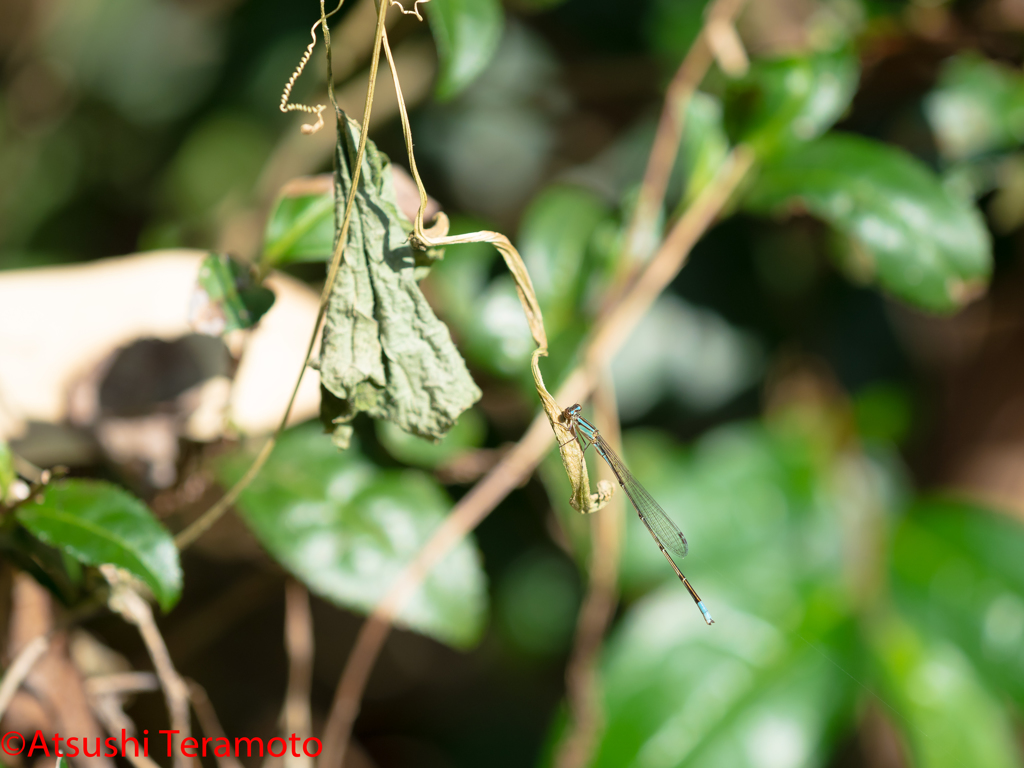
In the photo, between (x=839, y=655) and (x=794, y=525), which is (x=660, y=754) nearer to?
(x=839, y=655)

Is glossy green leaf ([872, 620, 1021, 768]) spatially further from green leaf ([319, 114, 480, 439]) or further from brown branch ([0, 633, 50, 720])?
brown branch ([0, 633, 50, 720])

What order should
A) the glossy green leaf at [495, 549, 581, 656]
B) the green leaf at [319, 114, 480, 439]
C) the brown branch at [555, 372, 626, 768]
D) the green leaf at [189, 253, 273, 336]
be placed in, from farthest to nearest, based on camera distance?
1. the glossy green leaf at [495, 549, 581, 656]
2. the brown branch at [555, 372, 626, 768]
3. the green leaf at [189, 253, 273, 336]
4. the green leaf at [319, 114, 480, 439]

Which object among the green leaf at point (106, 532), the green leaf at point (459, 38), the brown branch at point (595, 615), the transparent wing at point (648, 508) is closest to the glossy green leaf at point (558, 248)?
the brown branch at point (595, 615)

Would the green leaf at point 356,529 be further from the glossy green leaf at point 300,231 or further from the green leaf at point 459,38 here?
the green leaf at point 459,38

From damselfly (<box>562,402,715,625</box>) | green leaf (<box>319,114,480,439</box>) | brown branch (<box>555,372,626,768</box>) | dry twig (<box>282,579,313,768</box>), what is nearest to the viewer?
green leaf (<box>319,114,480,439</box>)

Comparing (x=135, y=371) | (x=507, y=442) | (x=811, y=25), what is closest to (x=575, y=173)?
(x=811, y=25)

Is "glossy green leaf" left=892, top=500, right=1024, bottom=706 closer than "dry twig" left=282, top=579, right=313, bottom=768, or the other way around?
"dry twig" left=282, top=579, right=313, bottom=768

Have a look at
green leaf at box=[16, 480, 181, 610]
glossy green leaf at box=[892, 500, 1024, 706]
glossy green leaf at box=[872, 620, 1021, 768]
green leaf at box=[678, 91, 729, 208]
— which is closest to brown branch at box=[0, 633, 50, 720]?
green leaf at box=[16, 480, 181, 610]
